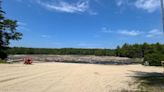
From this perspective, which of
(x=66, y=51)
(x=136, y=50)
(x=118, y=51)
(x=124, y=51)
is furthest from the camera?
(x=66, y=51)

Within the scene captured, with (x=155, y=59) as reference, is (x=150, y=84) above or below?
below

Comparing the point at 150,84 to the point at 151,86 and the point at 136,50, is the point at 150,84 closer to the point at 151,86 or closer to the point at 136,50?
the point at 151,86

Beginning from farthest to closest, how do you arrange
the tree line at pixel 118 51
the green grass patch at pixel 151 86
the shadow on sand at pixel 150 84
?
the tree line at pixel 118 51
the shadow on sand at pixel 150 84
the green grass patch at pixel 151 86

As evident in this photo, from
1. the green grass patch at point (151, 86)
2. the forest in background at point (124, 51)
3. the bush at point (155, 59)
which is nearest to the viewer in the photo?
the green grass patch at point (151, 86)

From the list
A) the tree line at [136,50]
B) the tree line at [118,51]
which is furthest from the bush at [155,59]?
the tree line at [136,50]

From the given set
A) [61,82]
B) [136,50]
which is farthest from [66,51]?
[61,82]

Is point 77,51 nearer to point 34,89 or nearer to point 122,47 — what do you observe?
point 122,47

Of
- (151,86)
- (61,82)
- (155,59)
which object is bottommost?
(151,86)

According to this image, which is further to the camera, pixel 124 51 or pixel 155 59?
pixel 124 51

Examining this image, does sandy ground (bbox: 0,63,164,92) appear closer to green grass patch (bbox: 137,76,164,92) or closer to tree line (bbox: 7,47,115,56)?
green grass patch (bbox: 137,76,164,92)

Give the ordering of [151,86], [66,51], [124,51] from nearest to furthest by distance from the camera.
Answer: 1. [151,86]
2. [124,51]
3. [66,51]

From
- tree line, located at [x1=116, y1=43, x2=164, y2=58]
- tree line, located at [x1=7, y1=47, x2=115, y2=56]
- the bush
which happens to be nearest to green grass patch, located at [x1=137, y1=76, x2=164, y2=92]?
the bush

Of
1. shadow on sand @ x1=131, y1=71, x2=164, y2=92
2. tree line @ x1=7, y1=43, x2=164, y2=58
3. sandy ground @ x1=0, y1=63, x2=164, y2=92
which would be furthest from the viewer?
tree line @ x1=7, y1=43, x2=164, y2=58

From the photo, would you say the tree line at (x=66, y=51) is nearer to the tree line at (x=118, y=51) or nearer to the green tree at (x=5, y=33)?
the tree line at (x=118, y=51)
